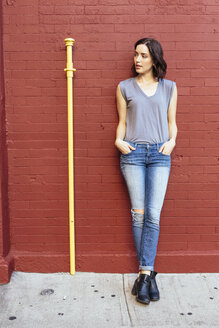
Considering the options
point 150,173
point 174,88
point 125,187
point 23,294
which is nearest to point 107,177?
point 125,187

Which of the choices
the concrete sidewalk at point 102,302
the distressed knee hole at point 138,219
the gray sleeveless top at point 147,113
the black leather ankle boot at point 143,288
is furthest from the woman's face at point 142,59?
the concrete sidewalk at point 102,302

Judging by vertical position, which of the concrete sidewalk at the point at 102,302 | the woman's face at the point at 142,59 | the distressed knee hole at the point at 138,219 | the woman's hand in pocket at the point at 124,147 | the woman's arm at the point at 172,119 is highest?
the woman's face at the point at 142,59

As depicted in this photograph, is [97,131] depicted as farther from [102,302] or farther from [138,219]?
[102,302]

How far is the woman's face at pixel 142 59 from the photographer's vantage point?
11.1ft

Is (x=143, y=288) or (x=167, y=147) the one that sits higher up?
(x=167, y=147)

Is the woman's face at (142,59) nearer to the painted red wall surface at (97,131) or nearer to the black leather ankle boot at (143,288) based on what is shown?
the painted red wall surface at (97,131)

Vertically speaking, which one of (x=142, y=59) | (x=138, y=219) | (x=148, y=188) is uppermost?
(x=142, y=59)

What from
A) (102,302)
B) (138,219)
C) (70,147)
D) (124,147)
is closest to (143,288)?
(102,302)

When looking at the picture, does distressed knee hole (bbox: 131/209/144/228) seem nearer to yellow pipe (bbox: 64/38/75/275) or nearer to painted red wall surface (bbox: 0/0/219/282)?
painted red wall surface (bbox: 0/0/219/282)

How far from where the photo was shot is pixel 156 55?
3377mm

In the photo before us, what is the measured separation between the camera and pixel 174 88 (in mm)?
3512

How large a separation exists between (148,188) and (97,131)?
2.41 ft

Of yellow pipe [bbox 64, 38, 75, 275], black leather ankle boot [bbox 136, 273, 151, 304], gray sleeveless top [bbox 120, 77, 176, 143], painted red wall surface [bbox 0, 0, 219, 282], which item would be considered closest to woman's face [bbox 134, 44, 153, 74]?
gray sleeveless top [bbox 120, 77, 176, 143]

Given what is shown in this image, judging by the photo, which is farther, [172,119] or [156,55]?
[172,119]
